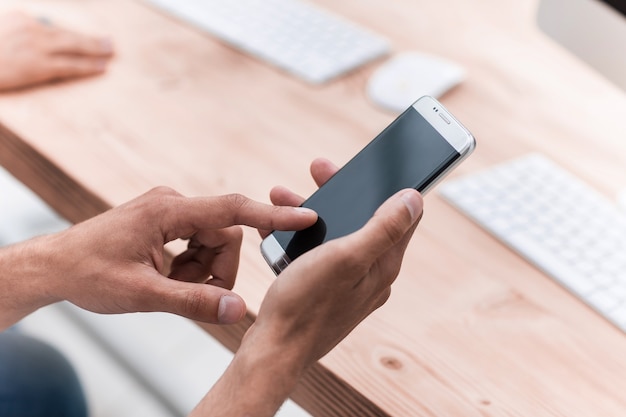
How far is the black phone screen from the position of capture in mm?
542

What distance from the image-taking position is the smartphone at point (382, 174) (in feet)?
1.77

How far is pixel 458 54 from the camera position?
1003 millimetres

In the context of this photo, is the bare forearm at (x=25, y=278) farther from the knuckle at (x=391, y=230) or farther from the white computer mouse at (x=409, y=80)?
the white computer mouse at (x=409, y=80)

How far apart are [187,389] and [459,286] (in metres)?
0.47

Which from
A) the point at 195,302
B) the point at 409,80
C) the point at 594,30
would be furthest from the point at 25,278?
the point at 594,30

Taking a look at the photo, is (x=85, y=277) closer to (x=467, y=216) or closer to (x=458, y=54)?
(x=467, y=216)

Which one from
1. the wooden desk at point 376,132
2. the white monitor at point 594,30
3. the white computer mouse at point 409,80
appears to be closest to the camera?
the wooden desk at point 376,132

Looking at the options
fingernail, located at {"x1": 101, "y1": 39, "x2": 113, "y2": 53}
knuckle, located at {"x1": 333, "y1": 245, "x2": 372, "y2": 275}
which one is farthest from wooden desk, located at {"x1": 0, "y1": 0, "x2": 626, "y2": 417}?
knuckle, located at {"x1": 333, "y1": 245, "x2": 372, "y2": 275}

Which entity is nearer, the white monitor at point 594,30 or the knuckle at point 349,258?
the knuckle at point 349,258

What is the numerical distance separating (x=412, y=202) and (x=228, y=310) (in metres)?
0.15

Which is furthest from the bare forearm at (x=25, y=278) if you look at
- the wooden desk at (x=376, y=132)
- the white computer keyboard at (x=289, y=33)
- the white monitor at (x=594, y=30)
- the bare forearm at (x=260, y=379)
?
the white monitor at (x=594, y=30)

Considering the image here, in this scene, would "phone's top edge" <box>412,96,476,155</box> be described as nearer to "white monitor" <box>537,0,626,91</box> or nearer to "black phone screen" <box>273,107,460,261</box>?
"black phone screen" <box>273,107,460,261</box>

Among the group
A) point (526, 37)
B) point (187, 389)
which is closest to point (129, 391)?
point (187, 389)

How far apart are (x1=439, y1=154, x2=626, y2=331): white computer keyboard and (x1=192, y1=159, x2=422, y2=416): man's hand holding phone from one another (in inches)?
9.6
